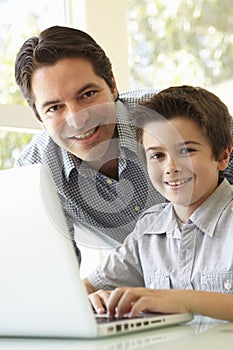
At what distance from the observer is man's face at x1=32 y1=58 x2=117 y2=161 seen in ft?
5.50

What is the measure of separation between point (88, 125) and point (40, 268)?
0.87 metres

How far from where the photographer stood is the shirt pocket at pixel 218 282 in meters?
1.26

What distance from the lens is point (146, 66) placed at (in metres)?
3.09

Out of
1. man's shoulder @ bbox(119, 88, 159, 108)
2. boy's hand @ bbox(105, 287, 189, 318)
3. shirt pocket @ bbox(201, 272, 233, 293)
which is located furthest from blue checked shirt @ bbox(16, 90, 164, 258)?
boy's hand @ bbox(105, 287, 189, 318)

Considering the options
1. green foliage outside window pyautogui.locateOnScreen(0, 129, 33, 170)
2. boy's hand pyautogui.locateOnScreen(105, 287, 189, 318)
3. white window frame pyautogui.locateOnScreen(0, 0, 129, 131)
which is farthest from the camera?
white window frame pyautogui.locateOnScreen(0, 0, 129, 131)

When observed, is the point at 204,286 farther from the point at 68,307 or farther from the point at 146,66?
the point at 146,66

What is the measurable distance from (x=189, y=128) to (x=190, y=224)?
0.72 feet

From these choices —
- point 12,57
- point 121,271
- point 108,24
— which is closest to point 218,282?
point 121,271

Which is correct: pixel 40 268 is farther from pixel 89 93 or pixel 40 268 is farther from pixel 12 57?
pixel 12 57

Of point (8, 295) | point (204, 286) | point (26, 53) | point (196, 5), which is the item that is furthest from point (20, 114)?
point (8, 295)

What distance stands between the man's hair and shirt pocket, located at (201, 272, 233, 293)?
712 mm

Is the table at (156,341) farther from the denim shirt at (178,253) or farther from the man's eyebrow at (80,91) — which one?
the man's eyebrow at (80,91)

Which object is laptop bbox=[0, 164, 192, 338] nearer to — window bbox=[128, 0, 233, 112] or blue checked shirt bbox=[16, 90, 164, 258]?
blue checked shirt bbox=[16, 90, 164, 258]

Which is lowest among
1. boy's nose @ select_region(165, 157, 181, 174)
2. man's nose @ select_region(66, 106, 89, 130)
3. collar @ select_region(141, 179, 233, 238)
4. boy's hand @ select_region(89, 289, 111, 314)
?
boy's hand @ select_region(89, 289, 111, 314)
